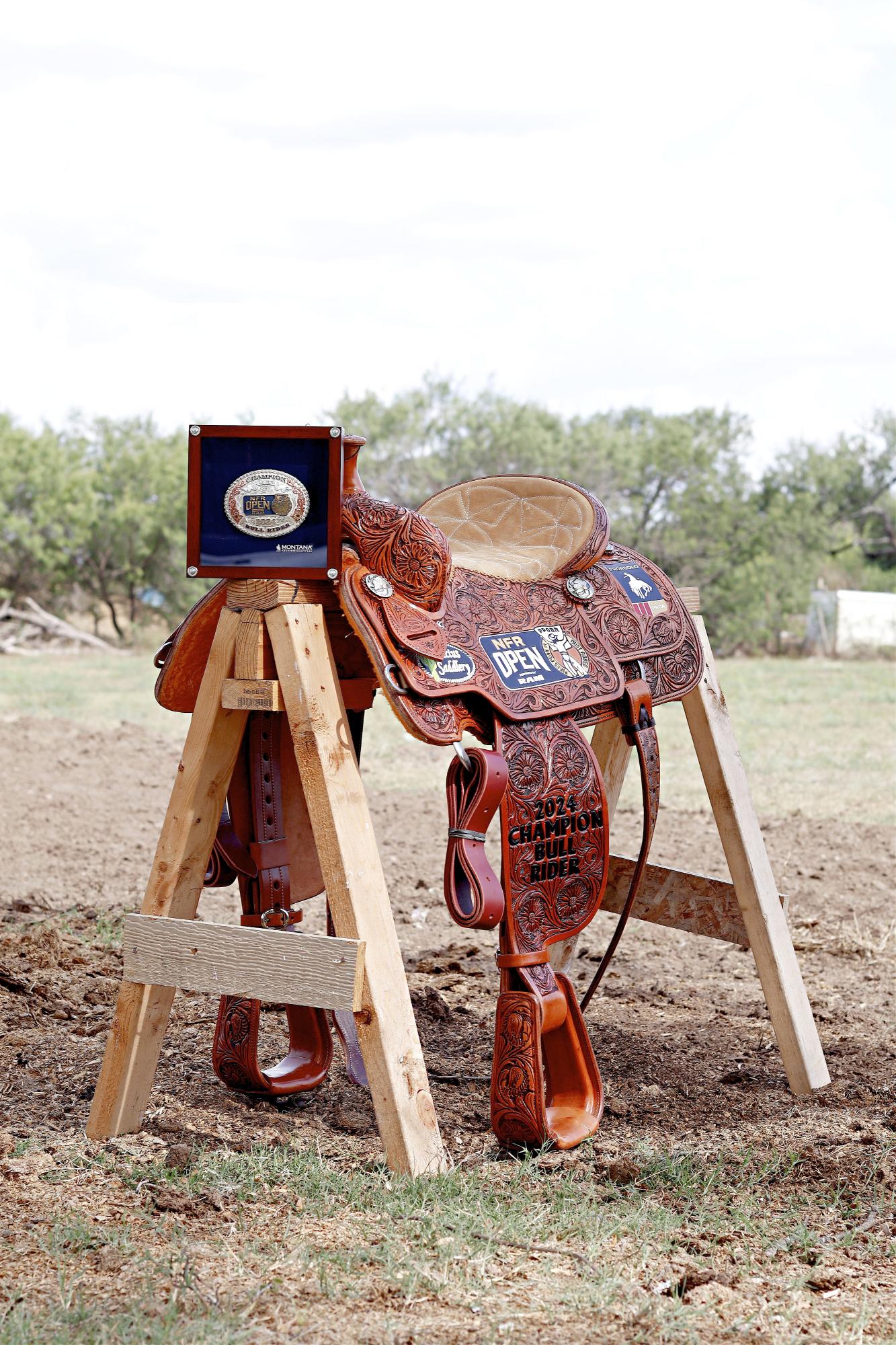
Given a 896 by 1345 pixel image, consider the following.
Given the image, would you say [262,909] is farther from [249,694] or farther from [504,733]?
[504,733]

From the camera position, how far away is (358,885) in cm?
264

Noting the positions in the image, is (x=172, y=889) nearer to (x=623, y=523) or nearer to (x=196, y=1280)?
(x=196, y=1280)

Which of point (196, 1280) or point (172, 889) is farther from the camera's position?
point (172, 889)

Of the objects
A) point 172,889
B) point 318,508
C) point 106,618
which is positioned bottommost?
point 106,618

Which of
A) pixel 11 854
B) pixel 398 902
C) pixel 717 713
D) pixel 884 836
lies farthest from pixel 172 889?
pixel 884 836

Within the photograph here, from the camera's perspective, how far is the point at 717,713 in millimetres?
3631

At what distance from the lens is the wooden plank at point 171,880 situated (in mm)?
2852

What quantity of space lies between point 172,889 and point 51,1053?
3.35 ft

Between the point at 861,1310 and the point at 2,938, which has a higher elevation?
the point at 861,1310

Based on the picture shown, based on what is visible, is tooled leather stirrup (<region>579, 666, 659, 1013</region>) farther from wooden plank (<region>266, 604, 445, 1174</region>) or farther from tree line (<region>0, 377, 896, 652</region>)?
tree line (<region>0, 377, 896, 652</region>)

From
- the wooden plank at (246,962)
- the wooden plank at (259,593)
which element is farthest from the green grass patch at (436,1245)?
the wooden plank at (259,593)

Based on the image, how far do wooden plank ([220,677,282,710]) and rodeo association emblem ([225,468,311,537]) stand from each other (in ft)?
1.05

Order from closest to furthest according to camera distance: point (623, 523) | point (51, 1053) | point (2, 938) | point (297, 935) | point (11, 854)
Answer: point (297, 935) → point (51, 1053) → point (2, 938) → point (11, 854) → point (623, 523)

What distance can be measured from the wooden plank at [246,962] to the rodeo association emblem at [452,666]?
24.0 inches
